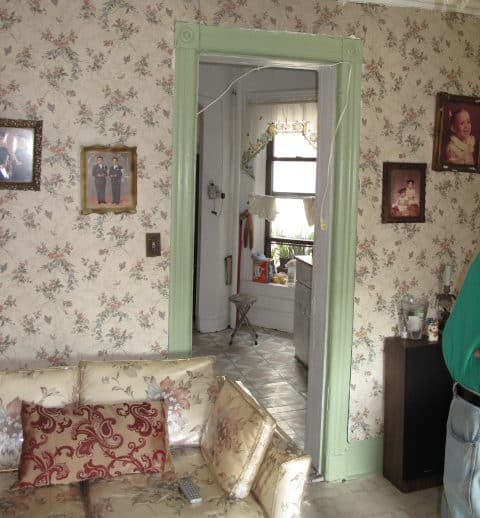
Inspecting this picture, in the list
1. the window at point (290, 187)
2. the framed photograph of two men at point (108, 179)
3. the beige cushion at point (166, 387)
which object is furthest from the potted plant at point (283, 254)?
the beige cushion at point (166, 387)

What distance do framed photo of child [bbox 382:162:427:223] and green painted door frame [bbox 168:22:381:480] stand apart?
0.75 ft

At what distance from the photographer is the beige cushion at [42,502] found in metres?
2.56

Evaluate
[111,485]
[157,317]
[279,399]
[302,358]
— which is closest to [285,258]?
[302,358]

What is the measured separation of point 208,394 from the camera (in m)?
3.20

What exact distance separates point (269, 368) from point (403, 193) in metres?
2.61

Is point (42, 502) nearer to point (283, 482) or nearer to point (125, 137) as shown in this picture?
point (283, 482)

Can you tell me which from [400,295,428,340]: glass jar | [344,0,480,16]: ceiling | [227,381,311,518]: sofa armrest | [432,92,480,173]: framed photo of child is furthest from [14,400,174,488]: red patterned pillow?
[344,0,480,16]: ceiling

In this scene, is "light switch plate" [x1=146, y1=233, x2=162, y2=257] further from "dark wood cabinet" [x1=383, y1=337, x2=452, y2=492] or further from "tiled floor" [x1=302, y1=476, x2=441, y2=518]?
"tiled floor" [x1=302, y1=476, x2=441, y2=518]

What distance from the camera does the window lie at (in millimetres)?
7266

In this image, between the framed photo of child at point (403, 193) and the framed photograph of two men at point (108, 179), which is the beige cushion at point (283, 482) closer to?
the framed photograph of two men at point (108, 179)

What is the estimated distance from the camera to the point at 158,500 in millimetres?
2691

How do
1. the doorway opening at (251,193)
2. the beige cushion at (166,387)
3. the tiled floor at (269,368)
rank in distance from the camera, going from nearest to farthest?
the beige cushion at (166,387)
the tiled floor at (269,368)
the doorway opening at (251,193)

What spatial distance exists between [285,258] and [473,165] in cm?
360

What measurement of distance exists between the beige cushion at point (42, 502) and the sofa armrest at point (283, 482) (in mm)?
752
